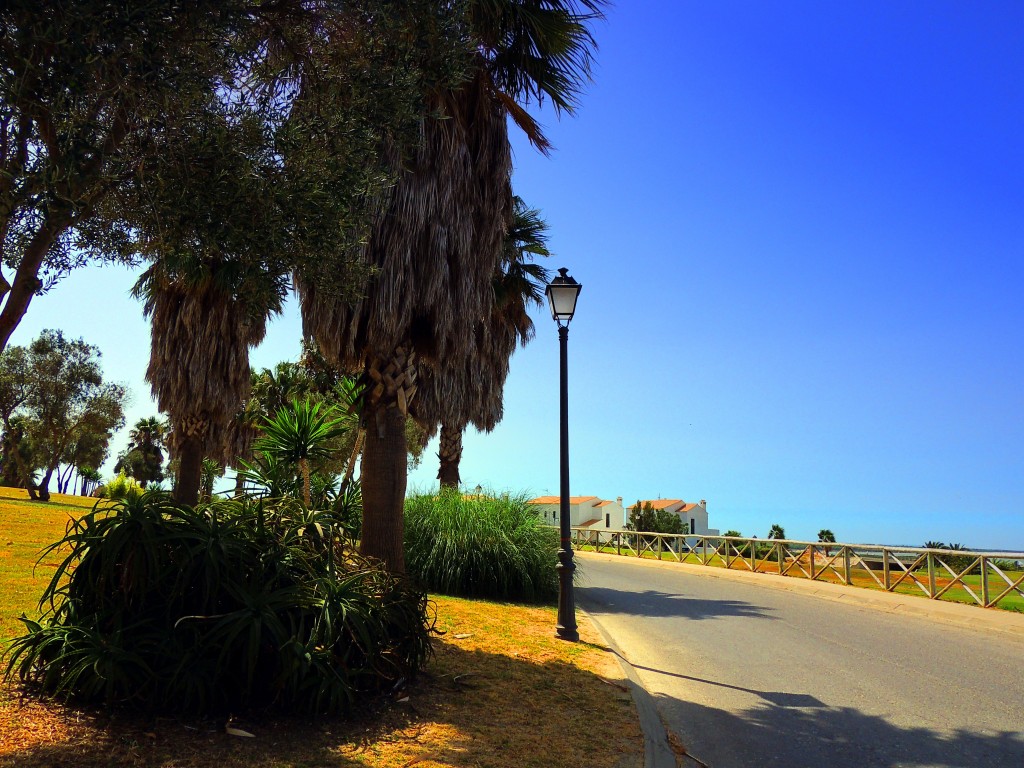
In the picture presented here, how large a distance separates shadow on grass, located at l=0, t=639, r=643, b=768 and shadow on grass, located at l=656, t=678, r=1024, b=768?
700 millimetres

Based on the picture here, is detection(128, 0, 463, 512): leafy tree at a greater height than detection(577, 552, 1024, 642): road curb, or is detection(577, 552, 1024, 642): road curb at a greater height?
detection(128, 0, 463, 512): leafy tree

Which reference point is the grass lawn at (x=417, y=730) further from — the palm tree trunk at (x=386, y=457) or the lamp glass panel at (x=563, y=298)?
the lamp glass panel at (x=563, y=298)

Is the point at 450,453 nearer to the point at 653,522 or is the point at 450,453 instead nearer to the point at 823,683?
the point at 823,683

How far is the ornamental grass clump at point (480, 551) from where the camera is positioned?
1388 centimetres

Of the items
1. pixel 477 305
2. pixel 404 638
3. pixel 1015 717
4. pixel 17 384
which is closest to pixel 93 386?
pixel 17 384

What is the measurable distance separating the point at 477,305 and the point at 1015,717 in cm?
787

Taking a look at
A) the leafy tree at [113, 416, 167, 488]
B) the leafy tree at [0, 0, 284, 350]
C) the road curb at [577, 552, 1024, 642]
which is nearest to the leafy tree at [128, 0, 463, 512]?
the leafy tree at [0, 0, 284, 350]

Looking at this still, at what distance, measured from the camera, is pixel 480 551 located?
1401 centimetres

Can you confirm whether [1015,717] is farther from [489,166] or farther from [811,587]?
[811,587]

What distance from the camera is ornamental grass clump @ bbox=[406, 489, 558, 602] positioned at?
1388 centimetres

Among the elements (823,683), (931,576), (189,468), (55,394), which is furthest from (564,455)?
(55,394)

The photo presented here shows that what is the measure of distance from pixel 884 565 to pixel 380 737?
16205 millimetres

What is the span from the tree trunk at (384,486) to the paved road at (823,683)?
3507mm

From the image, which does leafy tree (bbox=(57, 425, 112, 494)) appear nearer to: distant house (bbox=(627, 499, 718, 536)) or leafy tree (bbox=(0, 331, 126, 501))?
leafy tree (bbox=(0, 331, 126, 501))
